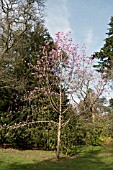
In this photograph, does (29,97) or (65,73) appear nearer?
(65,73)

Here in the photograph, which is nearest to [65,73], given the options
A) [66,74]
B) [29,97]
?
[66,74]

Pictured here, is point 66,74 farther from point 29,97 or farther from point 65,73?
point 29,97

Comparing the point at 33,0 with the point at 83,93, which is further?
the point at 33,0

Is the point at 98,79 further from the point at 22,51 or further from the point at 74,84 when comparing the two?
the point at 22,51

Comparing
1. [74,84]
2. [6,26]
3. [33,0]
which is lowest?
[74,84]

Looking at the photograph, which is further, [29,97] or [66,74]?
[29,97]

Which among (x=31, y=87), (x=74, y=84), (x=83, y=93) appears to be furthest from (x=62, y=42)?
(x=31, y=87)

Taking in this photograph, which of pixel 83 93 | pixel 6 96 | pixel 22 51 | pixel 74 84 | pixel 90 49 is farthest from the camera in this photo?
pixel 22 51

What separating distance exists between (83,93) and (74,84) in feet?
9.85

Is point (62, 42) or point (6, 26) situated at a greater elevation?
point (6, 26)

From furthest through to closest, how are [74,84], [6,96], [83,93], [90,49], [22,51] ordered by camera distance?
[22,51], [6,96], [83,93], [90,49], [74,84]

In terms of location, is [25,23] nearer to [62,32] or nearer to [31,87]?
[31,87]

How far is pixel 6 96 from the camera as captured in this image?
13.7 metres

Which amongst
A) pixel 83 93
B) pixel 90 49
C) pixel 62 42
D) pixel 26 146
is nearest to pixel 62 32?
pixel 62 42
